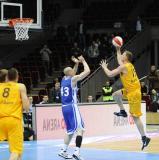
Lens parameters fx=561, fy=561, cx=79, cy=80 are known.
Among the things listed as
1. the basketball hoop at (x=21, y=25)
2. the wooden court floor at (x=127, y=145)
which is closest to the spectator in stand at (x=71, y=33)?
the basketball hoop at (x=21, y=25)

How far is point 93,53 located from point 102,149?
45.9ft

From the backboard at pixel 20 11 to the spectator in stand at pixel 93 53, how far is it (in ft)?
15.9

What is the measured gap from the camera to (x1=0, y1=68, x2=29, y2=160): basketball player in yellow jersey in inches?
374

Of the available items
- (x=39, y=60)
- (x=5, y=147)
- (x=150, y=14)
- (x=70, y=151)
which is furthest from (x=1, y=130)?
(x=150, y=14)

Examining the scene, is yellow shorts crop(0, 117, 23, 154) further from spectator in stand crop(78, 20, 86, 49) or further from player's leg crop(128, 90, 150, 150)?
spectator in stand crop(78, 20, 86, 49)

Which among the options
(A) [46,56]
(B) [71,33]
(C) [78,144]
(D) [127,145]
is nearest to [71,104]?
(C) [78,144]

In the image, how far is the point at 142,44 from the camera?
97.7ft

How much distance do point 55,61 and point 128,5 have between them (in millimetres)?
6417

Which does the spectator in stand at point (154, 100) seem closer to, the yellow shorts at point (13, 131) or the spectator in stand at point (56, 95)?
the spectator in stand at point (56, 95)

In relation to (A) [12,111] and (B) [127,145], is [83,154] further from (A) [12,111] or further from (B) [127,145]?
(A) [12,111]

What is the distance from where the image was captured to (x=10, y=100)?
31.3ft

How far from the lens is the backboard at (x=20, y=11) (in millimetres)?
21422

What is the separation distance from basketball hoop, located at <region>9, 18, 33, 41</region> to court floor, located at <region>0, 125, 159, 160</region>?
497 cm

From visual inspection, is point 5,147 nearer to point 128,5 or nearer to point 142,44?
point 142,44
